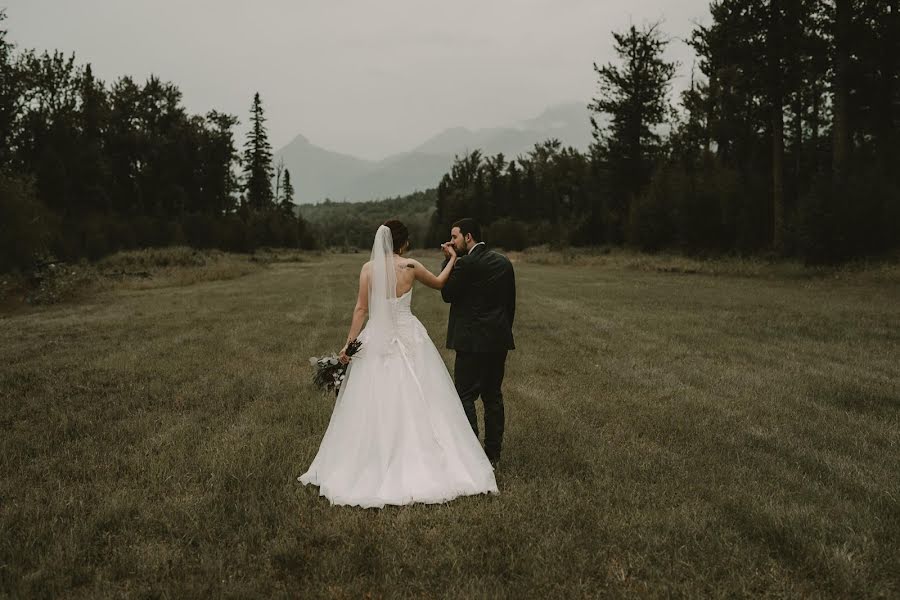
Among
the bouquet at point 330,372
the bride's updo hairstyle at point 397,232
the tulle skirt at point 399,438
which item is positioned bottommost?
the tulle skirt at point 399,438

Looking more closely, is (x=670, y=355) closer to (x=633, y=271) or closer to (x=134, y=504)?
(x=134, y=504)

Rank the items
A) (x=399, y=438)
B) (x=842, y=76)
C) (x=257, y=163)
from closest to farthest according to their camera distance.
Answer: (x=399, y=438) < (x=842, y=76) < (x=257, y=163)

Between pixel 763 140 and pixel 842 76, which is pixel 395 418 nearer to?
pixel 842 76

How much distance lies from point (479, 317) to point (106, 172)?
58.9 m

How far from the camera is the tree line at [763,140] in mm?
25812

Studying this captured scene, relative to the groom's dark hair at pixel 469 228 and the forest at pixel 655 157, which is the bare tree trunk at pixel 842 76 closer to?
the forest at pixel 655 157

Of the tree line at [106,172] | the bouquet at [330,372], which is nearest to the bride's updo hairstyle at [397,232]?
the bouquet at [330,372]

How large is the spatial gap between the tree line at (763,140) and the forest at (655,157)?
107 mm

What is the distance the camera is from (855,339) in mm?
12703

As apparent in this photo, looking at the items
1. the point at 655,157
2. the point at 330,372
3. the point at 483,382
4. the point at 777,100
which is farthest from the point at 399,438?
the point at 655,157

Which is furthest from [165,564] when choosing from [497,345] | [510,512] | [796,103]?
[796,103]

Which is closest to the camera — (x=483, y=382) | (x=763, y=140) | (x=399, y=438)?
(x=399, y=438)

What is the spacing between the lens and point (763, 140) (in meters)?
41.3

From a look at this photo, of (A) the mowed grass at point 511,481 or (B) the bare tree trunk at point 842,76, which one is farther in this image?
(B) the bare tree trunk at point 842,76
